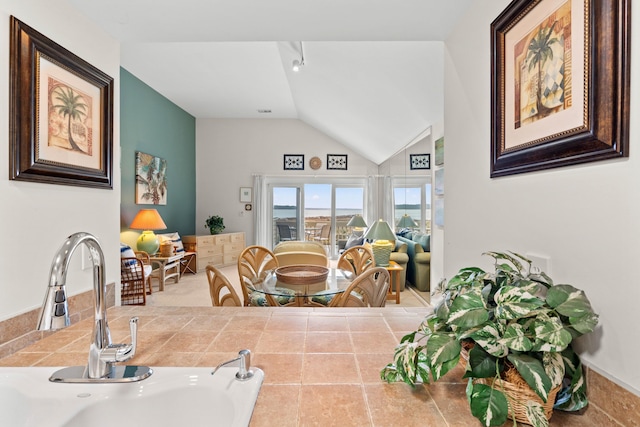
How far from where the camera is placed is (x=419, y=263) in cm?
455

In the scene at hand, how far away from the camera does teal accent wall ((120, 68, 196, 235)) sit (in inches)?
183

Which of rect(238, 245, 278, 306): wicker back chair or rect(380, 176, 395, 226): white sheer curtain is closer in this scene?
rect(238, 245, 278, 306): wicker back chair

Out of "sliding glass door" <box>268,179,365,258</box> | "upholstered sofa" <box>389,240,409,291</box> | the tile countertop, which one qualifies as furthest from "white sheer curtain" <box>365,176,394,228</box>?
the tile countertop

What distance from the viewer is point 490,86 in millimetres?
1086

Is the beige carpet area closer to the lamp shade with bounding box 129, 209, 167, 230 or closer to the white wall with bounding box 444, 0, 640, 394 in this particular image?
the lamp shade with bounding box 129, 209, 167, 230

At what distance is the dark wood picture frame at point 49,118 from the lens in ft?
3.30

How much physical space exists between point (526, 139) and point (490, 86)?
292mm

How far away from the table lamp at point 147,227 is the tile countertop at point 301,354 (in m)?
3.37

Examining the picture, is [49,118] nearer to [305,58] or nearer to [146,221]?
[305,58]

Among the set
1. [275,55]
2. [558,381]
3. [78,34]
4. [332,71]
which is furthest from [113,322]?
[275,55]

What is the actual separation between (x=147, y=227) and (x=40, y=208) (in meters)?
3.76

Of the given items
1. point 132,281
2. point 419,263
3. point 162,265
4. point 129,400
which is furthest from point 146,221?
point 129,400

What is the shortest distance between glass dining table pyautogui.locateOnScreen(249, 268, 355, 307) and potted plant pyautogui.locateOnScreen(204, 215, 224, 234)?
4015 mm

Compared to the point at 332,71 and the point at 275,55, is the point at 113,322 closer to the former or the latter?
the point at 332,71
